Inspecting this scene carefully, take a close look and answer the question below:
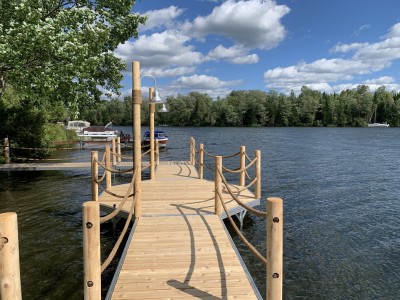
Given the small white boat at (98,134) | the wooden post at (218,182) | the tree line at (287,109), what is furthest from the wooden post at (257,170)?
the tree line at (287,109)

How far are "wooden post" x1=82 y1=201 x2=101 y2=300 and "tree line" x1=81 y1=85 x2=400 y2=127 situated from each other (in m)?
104

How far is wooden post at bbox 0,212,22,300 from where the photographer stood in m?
2.87

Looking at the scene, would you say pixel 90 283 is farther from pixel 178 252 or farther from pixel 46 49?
pixel 46 49

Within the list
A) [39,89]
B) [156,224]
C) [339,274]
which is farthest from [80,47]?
[339,274]

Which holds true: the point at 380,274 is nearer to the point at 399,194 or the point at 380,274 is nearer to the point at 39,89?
the point at 399,194

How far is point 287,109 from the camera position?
108688mm

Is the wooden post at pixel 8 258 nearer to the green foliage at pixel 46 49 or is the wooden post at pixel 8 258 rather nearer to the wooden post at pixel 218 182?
the wooden post at pixel 218 182

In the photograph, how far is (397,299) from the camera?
6.47 m

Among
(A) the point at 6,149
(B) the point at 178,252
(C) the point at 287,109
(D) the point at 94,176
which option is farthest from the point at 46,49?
(C) the point at 287,109

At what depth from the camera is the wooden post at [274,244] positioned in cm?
366

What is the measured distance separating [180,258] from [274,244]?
2.40m

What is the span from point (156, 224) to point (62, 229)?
417 centimetres

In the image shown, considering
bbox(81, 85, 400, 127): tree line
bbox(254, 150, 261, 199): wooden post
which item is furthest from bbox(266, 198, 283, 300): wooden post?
bbox(81, 85, 400, 127): tree line

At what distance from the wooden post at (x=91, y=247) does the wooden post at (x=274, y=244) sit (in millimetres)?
1898
